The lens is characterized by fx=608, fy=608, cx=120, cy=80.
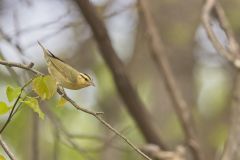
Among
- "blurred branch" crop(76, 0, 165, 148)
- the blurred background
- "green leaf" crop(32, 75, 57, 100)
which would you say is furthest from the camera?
the blurred background

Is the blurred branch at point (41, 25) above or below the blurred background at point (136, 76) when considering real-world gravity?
above

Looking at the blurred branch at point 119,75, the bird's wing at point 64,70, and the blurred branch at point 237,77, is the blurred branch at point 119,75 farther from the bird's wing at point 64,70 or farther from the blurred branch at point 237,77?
the bird's wing at point 64,70

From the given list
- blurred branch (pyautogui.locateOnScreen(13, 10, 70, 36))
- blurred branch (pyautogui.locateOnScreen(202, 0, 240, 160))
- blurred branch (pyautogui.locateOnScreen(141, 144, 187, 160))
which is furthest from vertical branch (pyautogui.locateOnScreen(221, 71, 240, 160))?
blurred branch (pyautogui.locateOnScreen(13, 10, 70, 36))

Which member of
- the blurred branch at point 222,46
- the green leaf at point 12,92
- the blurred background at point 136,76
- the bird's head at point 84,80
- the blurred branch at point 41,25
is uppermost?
the green leaf at point 12,92

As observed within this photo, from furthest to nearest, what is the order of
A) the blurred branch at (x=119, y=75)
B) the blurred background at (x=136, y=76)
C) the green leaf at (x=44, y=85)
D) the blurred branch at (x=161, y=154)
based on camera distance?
1. the blurred background at (x=136, y=76)
2. the blurred branch at (x=161, y=154)
3. the blurred branch at (x=119, y=75)
4. the green leaf at (x=44, y=85)

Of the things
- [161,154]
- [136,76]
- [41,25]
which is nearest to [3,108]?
[41,25]

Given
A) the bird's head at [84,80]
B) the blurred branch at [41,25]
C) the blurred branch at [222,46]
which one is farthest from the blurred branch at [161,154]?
the bird's head at [84,80]

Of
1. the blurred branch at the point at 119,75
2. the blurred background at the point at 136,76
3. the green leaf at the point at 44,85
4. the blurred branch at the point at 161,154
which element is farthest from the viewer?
the blurred background at the point at 136,76

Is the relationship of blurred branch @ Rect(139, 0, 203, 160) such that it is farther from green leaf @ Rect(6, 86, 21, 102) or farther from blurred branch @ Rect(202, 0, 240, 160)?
green leaf @ Rect(6, 86, 21, 102)
